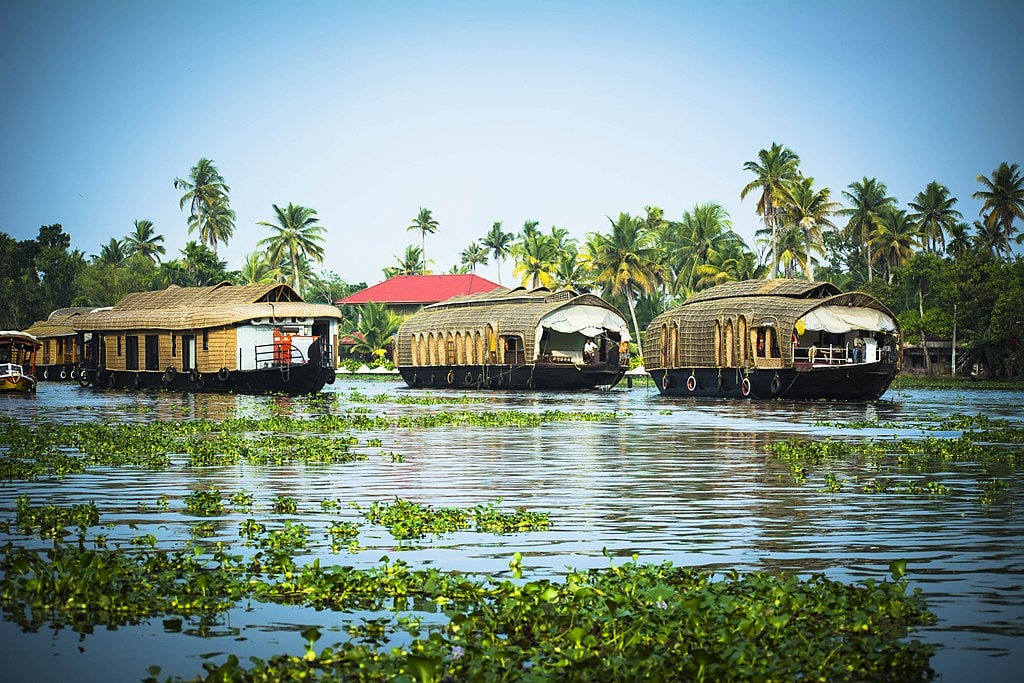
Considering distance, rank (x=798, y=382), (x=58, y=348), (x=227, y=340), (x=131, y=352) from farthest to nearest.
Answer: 1. (x=58, y=348)
2. (x=131, y=352)
3. (x=227, y=340)
4. (x=798, y=382)

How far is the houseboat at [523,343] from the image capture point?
55.3 m

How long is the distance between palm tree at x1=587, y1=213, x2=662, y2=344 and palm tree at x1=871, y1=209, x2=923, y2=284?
15.1 meters

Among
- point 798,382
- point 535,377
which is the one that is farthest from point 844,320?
point 535,377

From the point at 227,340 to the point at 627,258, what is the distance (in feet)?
120

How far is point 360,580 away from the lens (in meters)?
9.06

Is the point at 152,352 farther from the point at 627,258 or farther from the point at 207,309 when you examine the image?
the point at 627,258

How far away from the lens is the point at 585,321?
57062 mm

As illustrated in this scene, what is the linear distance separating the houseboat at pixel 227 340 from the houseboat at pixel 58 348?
1832cm

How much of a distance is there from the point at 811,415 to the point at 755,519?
70.0 feet

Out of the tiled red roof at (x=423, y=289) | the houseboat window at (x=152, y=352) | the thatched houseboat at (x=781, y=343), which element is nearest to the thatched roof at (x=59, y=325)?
the houseboat window at (x=152, y=352)

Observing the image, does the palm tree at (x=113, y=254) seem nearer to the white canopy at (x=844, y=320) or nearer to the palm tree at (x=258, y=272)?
the palm tree at (x=258, y=272)

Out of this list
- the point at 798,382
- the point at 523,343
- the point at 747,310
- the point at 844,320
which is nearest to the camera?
the point at 798,382

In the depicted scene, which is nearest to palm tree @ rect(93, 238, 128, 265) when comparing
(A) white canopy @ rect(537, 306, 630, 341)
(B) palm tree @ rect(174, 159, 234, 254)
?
(B) palm tree @ rect(174, 159, 234, 254)

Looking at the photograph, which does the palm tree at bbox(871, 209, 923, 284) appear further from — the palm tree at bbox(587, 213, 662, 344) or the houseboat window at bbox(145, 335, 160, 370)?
the houseboat window at bbox(145, 335, 160, 370)
